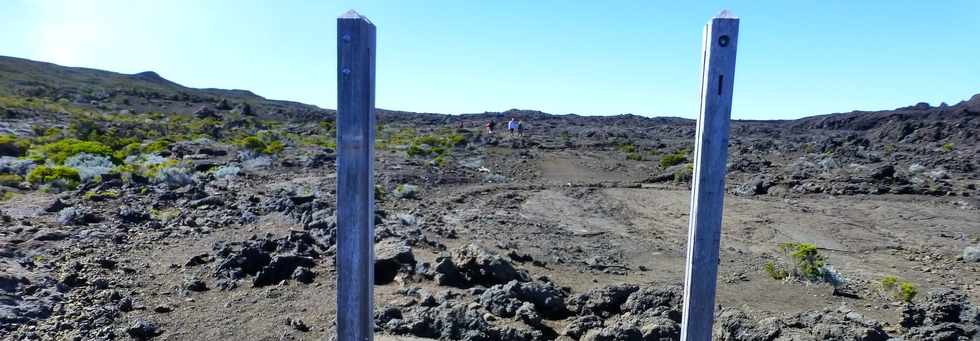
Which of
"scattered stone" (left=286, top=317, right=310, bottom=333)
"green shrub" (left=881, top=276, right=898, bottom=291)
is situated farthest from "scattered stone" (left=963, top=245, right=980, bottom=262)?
"scattered stone" (left=286, top=317, right=310, bottom=333)

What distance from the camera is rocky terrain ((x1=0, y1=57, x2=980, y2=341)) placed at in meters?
5.07

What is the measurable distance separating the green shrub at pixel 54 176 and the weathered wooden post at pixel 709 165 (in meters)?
12.9

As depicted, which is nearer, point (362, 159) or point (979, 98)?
point (362, 159)

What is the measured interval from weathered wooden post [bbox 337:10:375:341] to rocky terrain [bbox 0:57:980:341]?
1.96m

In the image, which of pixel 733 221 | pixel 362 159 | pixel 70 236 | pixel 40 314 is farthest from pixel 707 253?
pixel 733 221

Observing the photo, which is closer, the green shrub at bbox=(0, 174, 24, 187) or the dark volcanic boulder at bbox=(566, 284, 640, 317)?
the dark volcanic boulder at bbox=(566, 284, 640, 317)

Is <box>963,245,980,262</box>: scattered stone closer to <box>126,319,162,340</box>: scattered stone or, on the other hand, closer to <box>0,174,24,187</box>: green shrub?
<box>126,319,162,340</box>: scattered stone

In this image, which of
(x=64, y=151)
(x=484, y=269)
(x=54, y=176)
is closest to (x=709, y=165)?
(x=484, y=269)

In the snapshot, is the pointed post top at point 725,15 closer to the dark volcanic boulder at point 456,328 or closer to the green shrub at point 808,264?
the dark volcanic boulder at point 456,328

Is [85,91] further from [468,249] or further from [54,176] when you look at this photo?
[468,249]

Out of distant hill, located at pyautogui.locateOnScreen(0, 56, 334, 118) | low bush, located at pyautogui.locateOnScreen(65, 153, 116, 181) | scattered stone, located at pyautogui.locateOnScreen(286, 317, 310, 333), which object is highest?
distant hill, located at pyautogui.locateOnScreen(0, 56, 334, 118)

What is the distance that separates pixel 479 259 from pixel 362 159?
381 centimetres

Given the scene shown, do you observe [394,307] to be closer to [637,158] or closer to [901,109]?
[637,158]

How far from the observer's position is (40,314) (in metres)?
5.11
